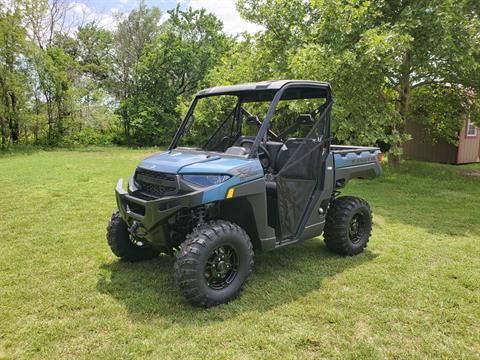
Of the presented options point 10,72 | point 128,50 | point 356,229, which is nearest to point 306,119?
point 356,229

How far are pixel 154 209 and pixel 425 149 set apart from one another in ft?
56.1

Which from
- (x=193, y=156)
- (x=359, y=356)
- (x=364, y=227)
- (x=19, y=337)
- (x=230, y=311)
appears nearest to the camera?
(x=359, y=356)

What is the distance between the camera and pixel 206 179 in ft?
11.5

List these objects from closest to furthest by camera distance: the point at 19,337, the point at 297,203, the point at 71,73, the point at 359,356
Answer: the point at 359,356 < the point at 19,337 < the point at 297,203 < the point at 71,73

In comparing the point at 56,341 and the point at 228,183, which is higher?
the point at 228,183

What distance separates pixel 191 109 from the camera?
4.66m

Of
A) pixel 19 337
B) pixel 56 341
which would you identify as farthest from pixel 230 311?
pixel 19 337

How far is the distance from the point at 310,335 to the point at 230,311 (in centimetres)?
72

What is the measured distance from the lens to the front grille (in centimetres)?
354

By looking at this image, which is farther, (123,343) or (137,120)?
(137,120)

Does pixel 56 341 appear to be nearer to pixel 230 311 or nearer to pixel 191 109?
pixel 230 311

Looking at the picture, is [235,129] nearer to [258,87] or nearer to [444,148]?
[258,87]

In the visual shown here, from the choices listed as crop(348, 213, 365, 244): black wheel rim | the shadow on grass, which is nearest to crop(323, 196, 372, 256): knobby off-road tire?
crop(348, 213, 365, 244): black wheel rim

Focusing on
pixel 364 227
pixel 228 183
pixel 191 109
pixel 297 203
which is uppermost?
pixel 191 109
